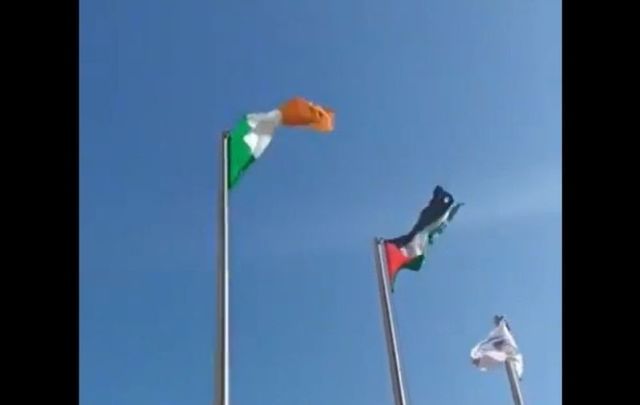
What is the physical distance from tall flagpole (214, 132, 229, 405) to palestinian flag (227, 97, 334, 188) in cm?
71

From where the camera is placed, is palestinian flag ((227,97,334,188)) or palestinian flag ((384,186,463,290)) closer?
palestinian flag ((227,97,334,188))

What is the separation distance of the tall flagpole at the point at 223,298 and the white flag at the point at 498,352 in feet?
24.2

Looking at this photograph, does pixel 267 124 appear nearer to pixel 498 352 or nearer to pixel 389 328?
pixel 389 328

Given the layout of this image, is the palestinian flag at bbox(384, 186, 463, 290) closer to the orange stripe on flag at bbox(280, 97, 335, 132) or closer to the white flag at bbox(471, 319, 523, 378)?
the white flag at bbox(471, 319, 523, 378)

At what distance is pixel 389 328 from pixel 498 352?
157 inches

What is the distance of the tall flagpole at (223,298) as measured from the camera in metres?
10.8

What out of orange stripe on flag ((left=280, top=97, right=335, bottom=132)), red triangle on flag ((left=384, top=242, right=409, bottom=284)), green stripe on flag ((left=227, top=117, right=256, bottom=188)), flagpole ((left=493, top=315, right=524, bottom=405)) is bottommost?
flagpole ((left=493, top=315, right=524, bottom=405))

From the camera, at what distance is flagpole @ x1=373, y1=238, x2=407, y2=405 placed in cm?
1369

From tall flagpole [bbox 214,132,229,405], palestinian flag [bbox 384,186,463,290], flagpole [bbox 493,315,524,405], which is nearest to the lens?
tall flagpole [bbox 214,132,229,405]

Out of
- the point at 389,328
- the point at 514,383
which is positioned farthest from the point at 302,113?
the point at 514,383

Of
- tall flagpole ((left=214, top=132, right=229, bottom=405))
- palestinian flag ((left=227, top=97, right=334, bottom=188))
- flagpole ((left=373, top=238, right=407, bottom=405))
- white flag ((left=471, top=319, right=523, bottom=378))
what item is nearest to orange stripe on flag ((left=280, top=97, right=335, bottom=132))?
palestinian flag ((left=227, top=97, right=334, bottom=188))
